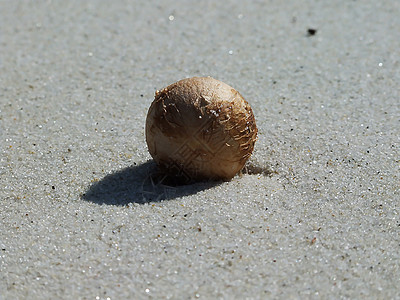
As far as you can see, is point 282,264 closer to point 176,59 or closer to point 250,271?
point 250,271

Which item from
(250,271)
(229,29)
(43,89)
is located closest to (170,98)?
(250,271)

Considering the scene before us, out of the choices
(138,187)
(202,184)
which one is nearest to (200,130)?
(202,184)

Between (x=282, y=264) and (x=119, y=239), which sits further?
(x=119, y=239)

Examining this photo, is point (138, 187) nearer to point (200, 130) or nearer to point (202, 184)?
point (202, 184)

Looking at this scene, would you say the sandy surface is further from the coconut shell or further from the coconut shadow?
the coconut shell

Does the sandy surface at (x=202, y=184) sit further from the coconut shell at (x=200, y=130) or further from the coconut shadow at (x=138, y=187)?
the coconut shell at (x=200, y=130)

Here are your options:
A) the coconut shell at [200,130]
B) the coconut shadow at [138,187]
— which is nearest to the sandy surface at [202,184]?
the coconut shadow at [138,187]
